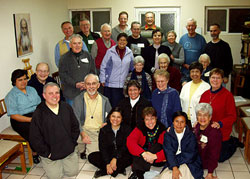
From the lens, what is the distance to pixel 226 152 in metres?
3.82

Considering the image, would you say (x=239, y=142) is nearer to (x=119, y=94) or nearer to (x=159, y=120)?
(x=159, y=120)

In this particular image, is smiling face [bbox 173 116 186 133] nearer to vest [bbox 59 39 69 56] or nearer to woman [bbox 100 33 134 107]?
woman [bbox 100 33 134 107]

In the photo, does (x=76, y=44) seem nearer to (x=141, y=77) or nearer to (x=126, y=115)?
(x=141, y=77)

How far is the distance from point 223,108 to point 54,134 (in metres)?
2.21

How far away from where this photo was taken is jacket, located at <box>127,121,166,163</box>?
3.48 m

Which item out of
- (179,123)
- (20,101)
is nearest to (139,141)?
(179,123)

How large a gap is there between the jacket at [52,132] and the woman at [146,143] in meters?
0.79

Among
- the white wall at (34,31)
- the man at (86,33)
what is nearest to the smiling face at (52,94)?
the white wall at (34,31)

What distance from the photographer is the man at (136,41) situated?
492 cm

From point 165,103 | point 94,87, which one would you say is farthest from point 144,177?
point 94,87

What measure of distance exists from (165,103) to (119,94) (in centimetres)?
Result: 102

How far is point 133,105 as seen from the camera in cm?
393

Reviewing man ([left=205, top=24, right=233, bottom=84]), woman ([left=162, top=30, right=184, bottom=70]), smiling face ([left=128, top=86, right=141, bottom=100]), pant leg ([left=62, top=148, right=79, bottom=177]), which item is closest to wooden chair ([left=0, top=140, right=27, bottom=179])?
pant leg ([left=62, top=148, right=79, bottom=177])

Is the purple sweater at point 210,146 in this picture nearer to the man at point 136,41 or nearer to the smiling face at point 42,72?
the man at point 136,41
